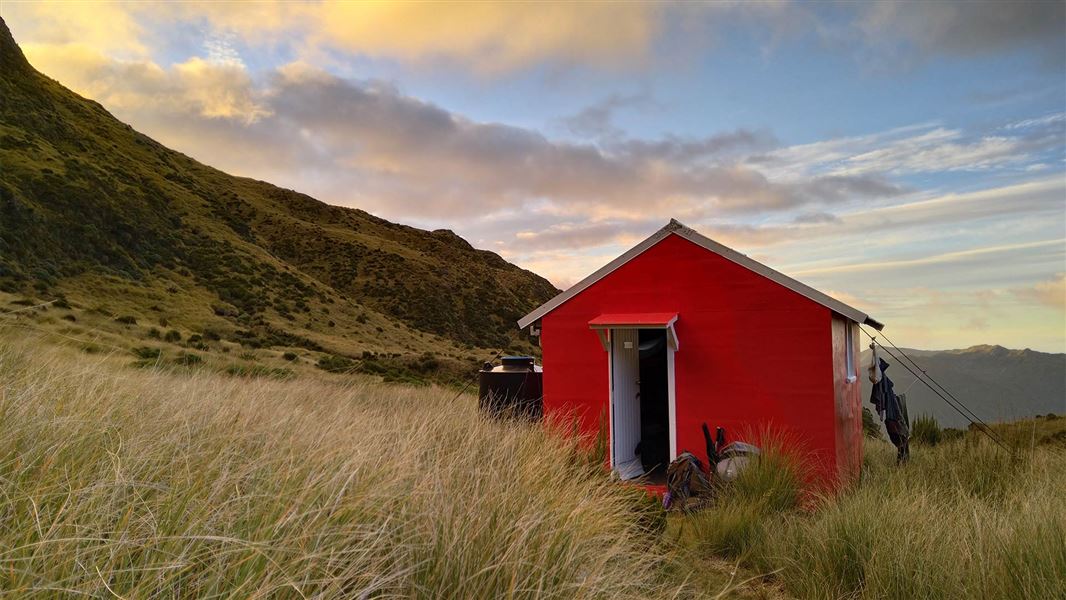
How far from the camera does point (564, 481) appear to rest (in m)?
5.39

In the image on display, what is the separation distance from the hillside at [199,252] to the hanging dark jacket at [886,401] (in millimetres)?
29402

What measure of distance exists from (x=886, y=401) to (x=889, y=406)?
0.13m

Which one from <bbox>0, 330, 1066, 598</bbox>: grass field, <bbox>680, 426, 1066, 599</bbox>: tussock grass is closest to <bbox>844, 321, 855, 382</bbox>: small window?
<bbox>680, 426, 1066, 599</bbox>: tussock grass

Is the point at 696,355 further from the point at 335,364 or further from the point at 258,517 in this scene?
the point at 335,364

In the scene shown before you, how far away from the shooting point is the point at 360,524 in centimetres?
282

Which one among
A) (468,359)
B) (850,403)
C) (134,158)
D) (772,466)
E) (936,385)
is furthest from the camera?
(134,158)

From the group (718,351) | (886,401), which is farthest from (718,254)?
(886,401)

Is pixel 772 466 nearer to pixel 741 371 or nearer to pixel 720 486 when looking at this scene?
pixel 720 486

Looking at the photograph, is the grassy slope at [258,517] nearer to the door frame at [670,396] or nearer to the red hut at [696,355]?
the red hut at [696,355]

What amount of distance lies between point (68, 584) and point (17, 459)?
40.7 inches

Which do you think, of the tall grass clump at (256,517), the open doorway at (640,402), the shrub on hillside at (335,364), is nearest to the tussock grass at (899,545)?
the tall grass clump at (256,517)

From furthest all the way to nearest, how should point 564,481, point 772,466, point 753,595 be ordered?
point 772,466 → point 564,481 → point 753,595

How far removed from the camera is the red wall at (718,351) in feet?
31.3

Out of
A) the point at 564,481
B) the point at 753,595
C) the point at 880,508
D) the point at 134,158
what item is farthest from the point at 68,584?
the point at 134,158
